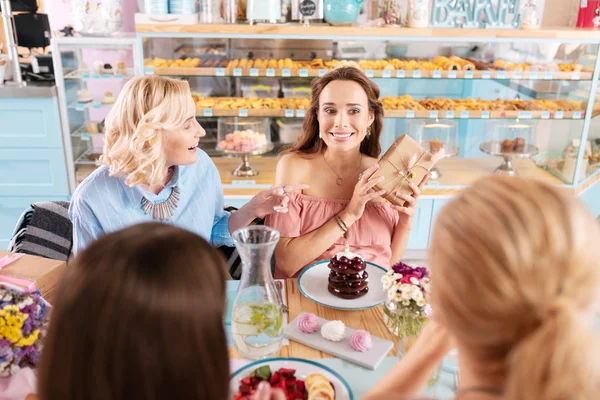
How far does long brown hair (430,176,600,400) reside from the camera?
0.65 m

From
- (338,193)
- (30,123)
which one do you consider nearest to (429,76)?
(338,193)

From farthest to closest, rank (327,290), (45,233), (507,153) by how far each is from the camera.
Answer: (507,153) < (45,233) < (327,290)

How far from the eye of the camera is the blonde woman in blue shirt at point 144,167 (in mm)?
1853

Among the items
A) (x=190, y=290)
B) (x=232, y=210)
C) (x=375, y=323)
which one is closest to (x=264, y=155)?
(x=232, y=210)

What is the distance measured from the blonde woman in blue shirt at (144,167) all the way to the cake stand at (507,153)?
7.83ft

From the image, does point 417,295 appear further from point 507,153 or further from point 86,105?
point 86,105

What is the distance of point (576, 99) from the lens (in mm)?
3795

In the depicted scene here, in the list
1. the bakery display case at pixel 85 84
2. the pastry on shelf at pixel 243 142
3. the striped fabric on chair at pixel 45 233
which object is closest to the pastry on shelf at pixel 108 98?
the bakery display case at pixel 85 84

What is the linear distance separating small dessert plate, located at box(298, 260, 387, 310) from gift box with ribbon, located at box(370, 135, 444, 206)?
37 centimetres

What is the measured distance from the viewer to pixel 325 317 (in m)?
1.61

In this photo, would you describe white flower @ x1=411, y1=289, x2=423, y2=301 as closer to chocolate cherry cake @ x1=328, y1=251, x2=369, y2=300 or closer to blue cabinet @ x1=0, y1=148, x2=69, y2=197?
chocolate cherry cake @ x1=328, y1=251, x2=369, y2=300

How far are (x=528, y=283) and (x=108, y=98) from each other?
3.72 metres

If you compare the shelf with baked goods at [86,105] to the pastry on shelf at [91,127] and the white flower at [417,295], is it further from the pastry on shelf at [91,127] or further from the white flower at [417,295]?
the white flower at [417,295]

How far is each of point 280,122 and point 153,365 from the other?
3.18m
